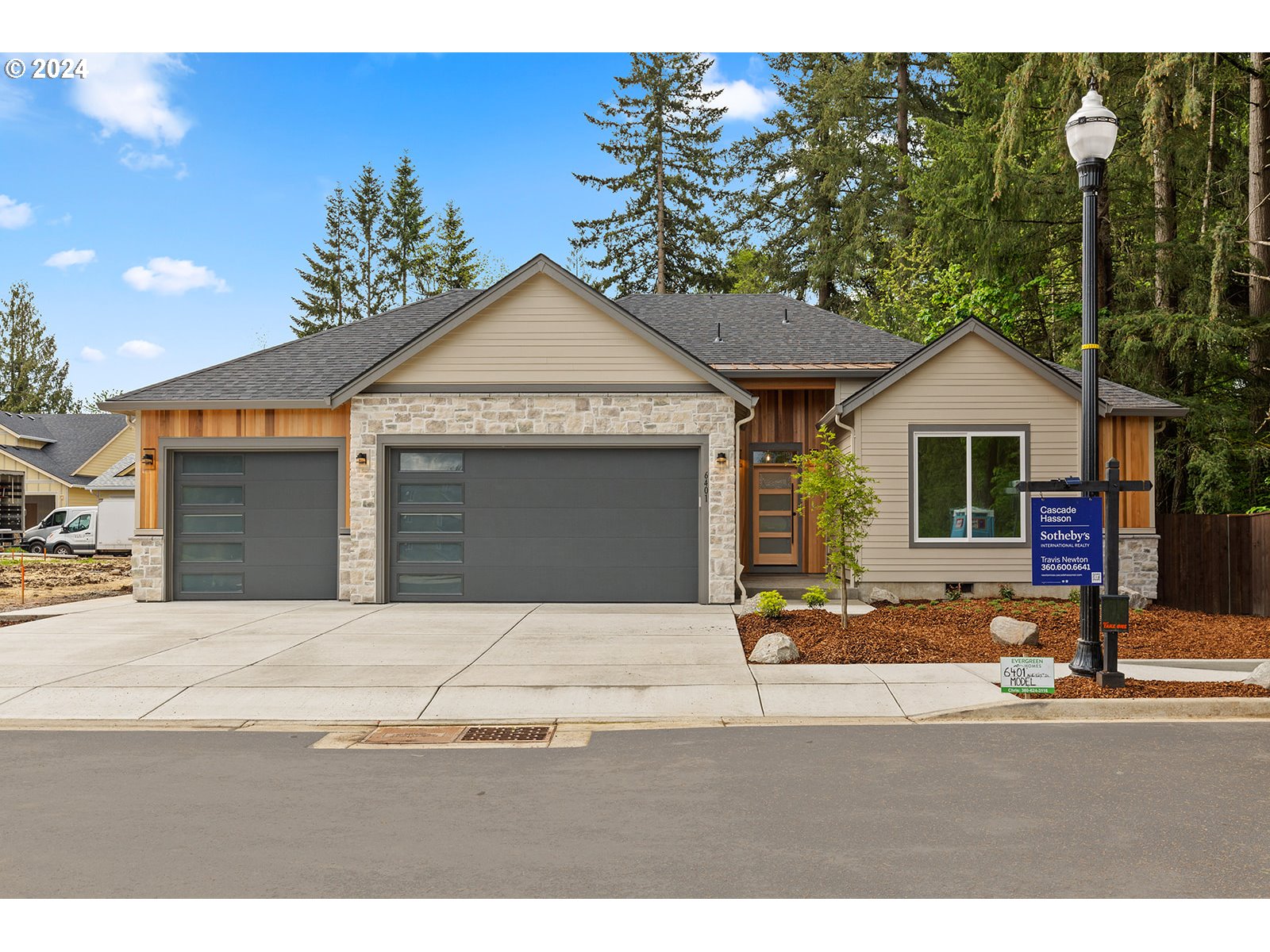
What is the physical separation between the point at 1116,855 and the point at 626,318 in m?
11.3

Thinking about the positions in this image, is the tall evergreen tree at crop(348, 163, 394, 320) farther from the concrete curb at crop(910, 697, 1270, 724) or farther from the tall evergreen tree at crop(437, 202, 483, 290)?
the concrete curb at crop(910, 697, 1270, 724)

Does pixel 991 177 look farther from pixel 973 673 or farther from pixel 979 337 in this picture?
pixel 973 673

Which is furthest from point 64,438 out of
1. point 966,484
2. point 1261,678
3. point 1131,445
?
point 1261,678

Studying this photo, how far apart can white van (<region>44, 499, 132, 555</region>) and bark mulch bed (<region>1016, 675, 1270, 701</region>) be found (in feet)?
101

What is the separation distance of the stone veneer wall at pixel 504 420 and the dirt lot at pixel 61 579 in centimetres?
600

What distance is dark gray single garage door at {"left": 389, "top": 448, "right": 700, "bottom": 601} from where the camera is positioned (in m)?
14.9

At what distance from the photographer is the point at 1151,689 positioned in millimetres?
8383

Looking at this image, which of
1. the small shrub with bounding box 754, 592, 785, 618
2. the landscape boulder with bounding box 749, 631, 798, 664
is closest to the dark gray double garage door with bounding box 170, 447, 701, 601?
the small shrub with bounding box 754, 592, 785, 618

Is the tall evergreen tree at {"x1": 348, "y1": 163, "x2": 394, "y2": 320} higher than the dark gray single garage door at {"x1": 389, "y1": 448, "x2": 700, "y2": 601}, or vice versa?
the tall evergreen tree at {"x1": 348, "y1": 163, "x2": 394, "y2": 320}

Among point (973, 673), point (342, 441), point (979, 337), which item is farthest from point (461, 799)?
point (979, 337)

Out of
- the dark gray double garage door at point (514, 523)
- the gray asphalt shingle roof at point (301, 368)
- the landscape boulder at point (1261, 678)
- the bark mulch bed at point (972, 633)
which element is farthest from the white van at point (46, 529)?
the landscape boulder at point (1261, 678)

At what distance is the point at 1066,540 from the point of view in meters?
8.74

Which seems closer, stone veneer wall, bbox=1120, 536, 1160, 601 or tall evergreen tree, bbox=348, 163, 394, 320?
stone veneer wall, bbox=1120, 536, 1160, 601

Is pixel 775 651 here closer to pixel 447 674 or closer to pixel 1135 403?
pixel 447 674
